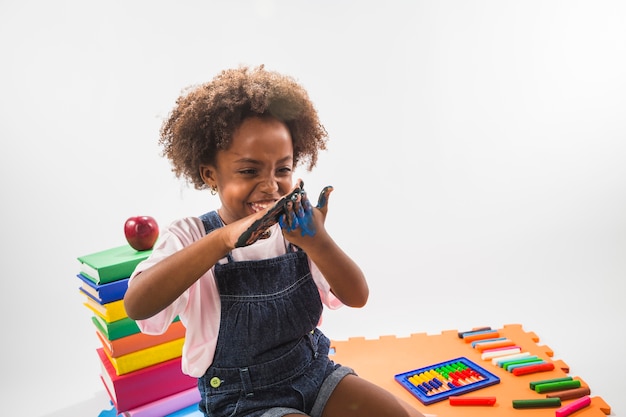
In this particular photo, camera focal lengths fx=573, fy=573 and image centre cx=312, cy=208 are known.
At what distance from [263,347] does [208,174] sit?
1.27 feet

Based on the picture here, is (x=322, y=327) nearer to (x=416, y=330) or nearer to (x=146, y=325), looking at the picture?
(x=416, y=330)

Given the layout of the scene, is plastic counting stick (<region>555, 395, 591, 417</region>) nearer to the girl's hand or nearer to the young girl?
the young girl

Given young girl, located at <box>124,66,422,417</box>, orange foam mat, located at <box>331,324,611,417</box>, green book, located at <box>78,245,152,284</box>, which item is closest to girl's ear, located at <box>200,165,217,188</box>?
young girl, located at <box>124,66,422,417</box>

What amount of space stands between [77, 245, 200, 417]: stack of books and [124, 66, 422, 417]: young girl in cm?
45

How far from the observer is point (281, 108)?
1212mm

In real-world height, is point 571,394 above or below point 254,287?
below

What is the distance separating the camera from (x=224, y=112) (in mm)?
1171

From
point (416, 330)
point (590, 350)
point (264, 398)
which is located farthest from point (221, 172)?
point (590, 350)

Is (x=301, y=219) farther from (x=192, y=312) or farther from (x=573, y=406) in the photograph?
(x=573, y=406)

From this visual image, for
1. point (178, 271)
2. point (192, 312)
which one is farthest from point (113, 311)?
point (178, 271)

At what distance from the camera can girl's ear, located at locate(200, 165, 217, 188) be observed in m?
1.23

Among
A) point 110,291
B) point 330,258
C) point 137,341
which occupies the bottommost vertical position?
point 137,341

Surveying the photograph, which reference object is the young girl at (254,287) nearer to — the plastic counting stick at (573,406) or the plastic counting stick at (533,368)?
the plastic counting stick at (573,406)

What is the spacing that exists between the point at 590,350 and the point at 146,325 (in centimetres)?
143
